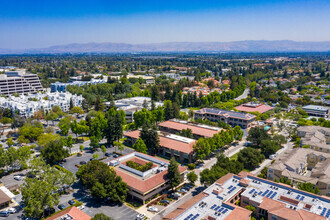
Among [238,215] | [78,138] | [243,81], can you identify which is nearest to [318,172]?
[238,215]

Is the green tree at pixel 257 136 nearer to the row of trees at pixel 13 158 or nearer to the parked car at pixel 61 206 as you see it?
the parked car at pixel 61 206

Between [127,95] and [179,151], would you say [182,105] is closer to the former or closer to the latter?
[127,95]

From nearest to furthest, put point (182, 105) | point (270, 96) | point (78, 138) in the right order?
point (78, 138) < point (182, 105) < point (270, 96)

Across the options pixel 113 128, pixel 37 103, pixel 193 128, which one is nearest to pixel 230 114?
pixel 193 128

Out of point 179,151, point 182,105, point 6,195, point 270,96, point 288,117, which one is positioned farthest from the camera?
point 270,96

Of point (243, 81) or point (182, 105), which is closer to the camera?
point (182, 105)

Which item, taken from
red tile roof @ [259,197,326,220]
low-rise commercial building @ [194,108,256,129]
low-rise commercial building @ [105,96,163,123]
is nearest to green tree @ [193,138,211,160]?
red tile roof @ [259,197,326,220]

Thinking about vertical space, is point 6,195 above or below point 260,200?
below
